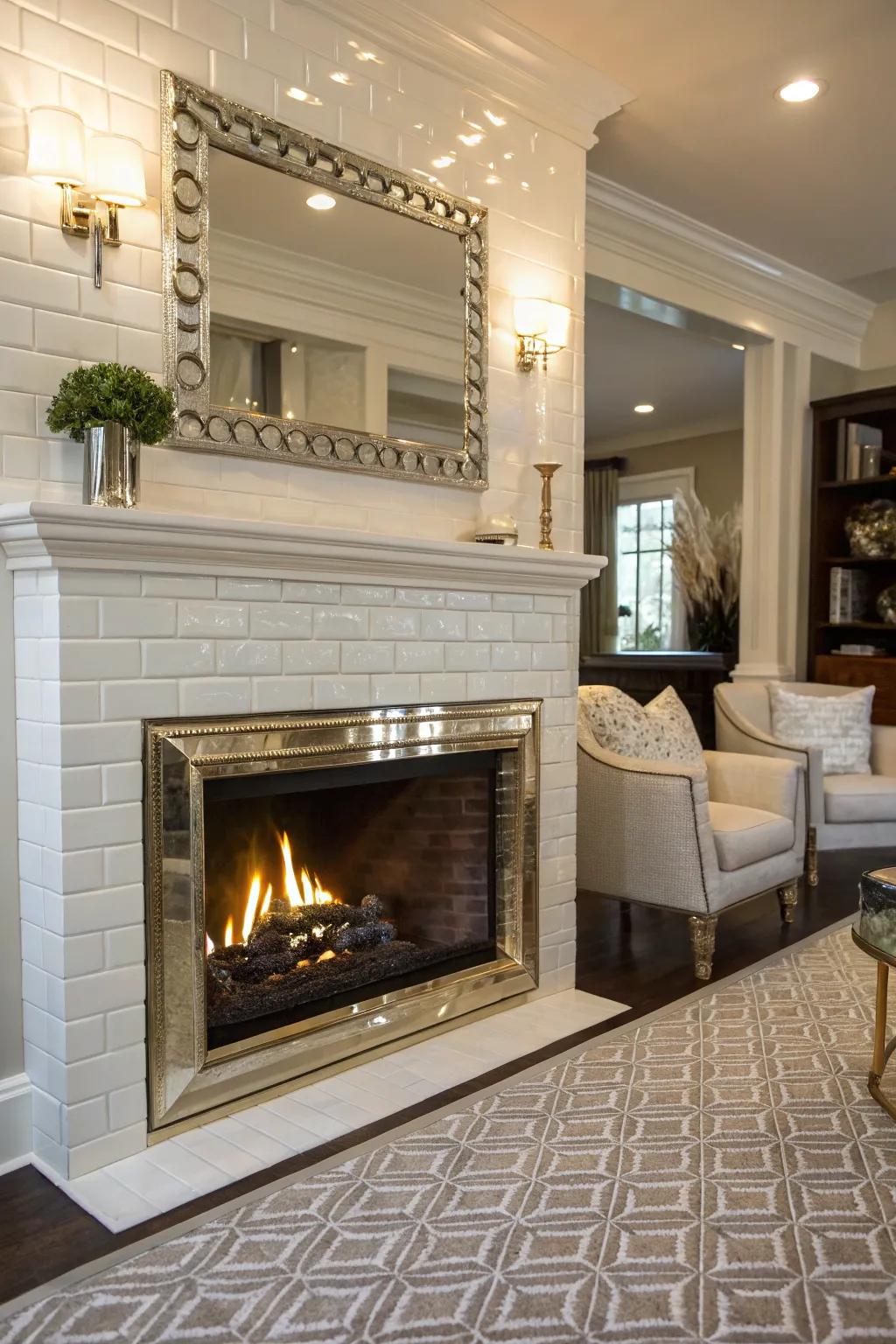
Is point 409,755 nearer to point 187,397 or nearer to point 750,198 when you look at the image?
point 187,397

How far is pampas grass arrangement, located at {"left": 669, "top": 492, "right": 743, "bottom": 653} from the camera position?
620 cm

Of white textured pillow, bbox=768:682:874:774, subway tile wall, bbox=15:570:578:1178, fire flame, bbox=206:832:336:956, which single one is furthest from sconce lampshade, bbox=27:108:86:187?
white textured pillow, bbox=768:682:874:774

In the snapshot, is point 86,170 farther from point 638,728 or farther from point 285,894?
point 638,728

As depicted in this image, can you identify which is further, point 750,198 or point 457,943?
point 750,198

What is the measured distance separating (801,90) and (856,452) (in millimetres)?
2284

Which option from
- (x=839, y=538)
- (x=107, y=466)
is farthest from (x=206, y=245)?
(x=839, y=538)

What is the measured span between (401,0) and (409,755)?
1.92 metres

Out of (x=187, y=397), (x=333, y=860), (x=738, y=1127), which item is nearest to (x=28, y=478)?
(x=187, y=397)

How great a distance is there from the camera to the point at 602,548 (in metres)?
8.52

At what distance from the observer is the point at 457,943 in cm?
296

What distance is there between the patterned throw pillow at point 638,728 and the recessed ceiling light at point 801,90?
201 centimetres

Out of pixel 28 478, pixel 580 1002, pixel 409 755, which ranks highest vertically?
pixel 28 478

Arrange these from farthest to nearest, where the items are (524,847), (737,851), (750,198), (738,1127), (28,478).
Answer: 1. (750,198)
2. (737,851)
3. (524,847)
4. (738,1127)
5. (28,478)

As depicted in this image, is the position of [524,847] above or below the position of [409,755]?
below
